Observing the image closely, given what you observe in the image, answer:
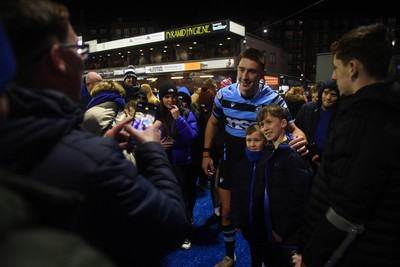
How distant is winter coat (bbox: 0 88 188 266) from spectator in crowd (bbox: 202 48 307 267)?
234 centimetres

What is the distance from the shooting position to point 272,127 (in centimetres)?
281

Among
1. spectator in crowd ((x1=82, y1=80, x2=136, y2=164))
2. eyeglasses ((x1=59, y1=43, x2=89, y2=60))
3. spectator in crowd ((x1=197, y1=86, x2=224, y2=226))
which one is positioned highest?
eyeglasses ((x1=59, y1=43, x2=89, y2=60))

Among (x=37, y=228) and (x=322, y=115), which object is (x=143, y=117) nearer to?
(x=37, y=228)

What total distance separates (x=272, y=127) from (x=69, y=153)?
2.29 metres

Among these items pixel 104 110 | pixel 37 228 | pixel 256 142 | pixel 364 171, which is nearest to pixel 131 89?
pixel 104 110

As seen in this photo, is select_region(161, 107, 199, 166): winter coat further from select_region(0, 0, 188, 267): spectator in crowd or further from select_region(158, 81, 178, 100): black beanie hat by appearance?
select_region(0, 0, 188, 267): spectator in crowd

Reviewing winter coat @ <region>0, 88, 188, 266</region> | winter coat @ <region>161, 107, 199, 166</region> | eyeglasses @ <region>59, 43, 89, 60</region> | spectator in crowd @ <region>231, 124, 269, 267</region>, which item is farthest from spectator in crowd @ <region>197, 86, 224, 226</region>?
winter coat @ <region>0, 88, 188, 266</region>

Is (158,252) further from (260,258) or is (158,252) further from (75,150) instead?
(260,258)

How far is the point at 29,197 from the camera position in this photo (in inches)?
20.6

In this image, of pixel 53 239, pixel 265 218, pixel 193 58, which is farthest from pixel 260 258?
pixel 193 58

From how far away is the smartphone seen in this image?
1700mm

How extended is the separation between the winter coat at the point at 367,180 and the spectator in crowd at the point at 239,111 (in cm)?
173

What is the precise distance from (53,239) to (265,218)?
2415 millimetres

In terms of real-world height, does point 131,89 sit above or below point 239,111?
above
